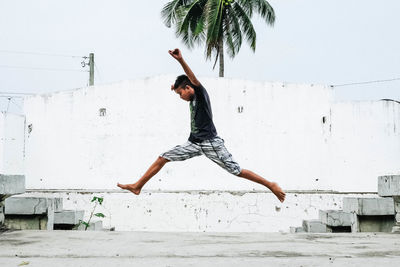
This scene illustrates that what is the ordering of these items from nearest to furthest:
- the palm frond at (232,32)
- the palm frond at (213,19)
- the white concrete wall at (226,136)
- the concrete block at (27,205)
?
the concrete block at (27,205)
the white concrete wall at (226,136)
the palm frond at (213,19)
the palm frond at (232,32)

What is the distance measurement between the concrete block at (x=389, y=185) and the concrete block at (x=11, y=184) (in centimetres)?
514

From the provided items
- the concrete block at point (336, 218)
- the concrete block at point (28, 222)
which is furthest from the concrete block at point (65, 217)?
the concrete block at point (336, 218)

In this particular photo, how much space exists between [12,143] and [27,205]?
6089mm

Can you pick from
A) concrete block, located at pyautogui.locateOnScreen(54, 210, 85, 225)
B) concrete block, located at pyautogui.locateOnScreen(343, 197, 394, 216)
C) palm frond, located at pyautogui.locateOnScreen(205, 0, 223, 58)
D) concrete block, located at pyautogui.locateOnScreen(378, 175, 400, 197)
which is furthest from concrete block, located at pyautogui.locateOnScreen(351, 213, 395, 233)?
palm frond, located at pyautogui.locateOnScreen(205, 0, 223, 58)

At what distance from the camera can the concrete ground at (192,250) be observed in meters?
3.81

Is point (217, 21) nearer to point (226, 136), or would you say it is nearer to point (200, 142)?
point (226, 136)

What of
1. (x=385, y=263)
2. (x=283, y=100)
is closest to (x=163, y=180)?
(x=283, y=100)

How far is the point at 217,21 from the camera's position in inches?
641

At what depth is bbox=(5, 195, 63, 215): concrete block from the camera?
7.25 m

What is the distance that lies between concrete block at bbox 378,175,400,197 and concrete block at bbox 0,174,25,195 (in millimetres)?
5142

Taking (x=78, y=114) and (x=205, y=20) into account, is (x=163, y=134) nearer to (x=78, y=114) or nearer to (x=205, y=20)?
(x=78, y=114)

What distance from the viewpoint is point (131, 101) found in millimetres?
12250

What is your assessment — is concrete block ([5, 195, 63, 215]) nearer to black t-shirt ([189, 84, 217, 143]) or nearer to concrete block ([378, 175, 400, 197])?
black t-shirt ([189, 84, 217, 143])

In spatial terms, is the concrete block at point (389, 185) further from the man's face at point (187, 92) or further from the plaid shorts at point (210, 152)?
the man's face at point (187, 92)
